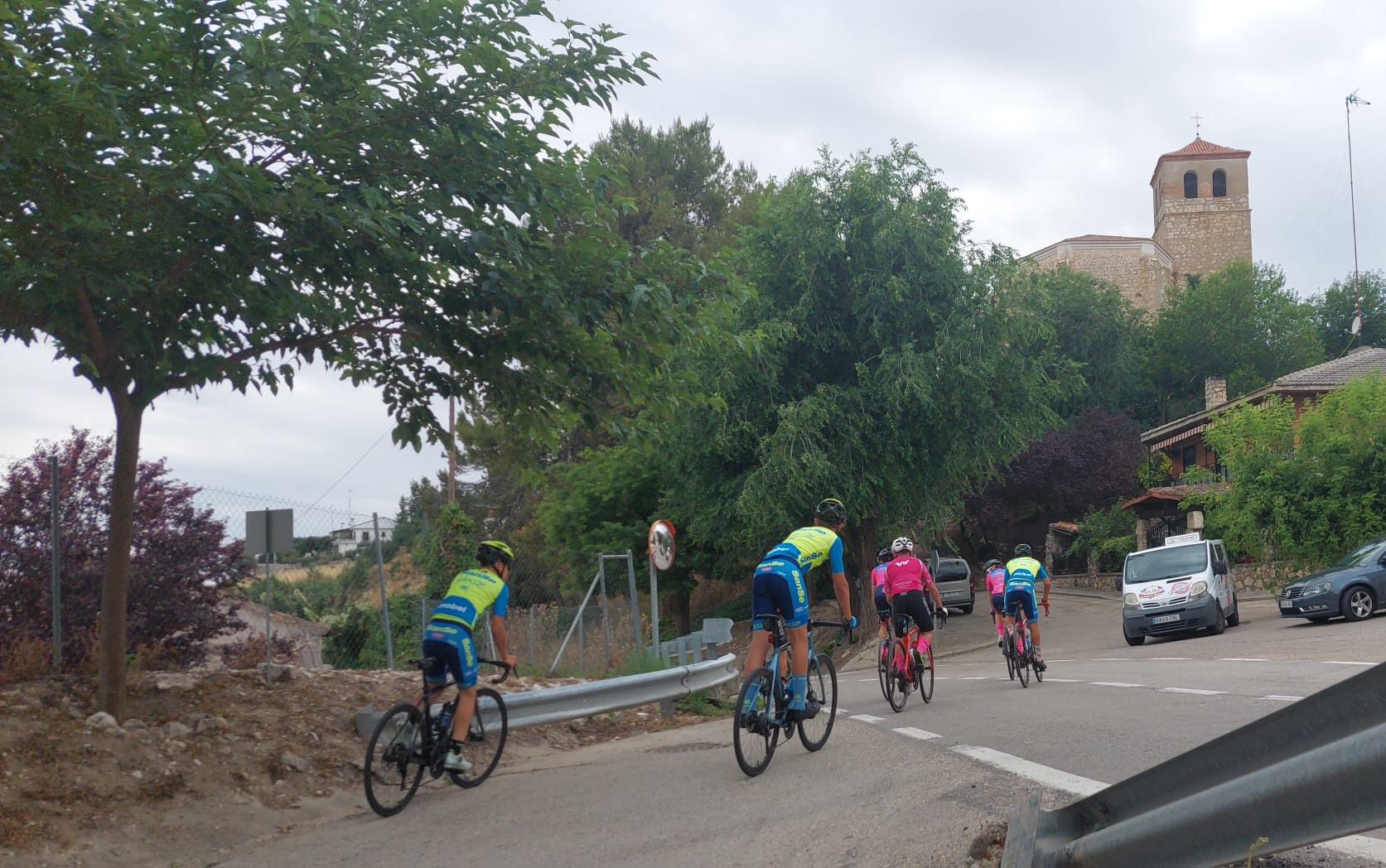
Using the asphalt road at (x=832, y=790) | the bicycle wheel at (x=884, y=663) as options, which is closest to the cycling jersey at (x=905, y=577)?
the bicycle wheel at (x=884, y=663)

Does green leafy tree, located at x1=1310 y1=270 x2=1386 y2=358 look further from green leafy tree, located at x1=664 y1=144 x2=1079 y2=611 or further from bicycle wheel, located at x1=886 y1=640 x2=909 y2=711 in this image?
bicycle wheel, located at x1=886 y1=640 x2=909 y2=711

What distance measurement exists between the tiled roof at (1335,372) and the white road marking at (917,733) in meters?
39.9

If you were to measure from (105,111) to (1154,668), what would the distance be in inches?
563

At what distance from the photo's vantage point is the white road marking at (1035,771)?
21.7 feet

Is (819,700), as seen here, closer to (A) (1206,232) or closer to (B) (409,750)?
(B) (409,750)

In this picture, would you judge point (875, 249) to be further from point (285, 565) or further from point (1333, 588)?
point (285, 565)

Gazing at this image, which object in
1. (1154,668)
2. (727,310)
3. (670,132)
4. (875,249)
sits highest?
(670,132)

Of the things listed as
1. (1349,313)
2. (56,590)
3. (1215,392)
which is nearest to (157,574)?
(56,590)

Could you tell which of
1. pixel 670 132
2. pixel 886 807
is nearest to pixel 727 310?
pixel 886 807

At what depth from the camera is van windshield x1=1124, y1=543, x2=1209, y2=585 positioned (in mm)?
26047

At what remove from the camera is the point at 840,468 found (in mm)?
29297

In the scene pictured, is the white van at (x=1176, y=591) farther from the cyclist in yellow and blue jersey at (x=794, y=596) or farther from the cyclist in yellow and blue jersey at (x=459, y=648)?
the cyclist in yellow and blue jersey at (x=459, y=648)

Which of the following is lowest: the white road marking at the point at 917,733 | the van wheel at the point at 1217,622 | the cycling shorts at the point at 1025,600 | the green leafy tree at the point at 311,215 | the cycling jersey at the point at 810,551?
the van wheel at the point at 1217,622

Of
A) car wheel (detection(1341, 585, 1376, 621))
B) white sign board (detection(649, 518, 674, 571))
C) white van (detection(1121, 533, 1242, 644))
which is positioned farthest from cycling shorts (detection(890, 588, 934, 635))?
car wheel (detection(1341, 585, 1376, 621))
